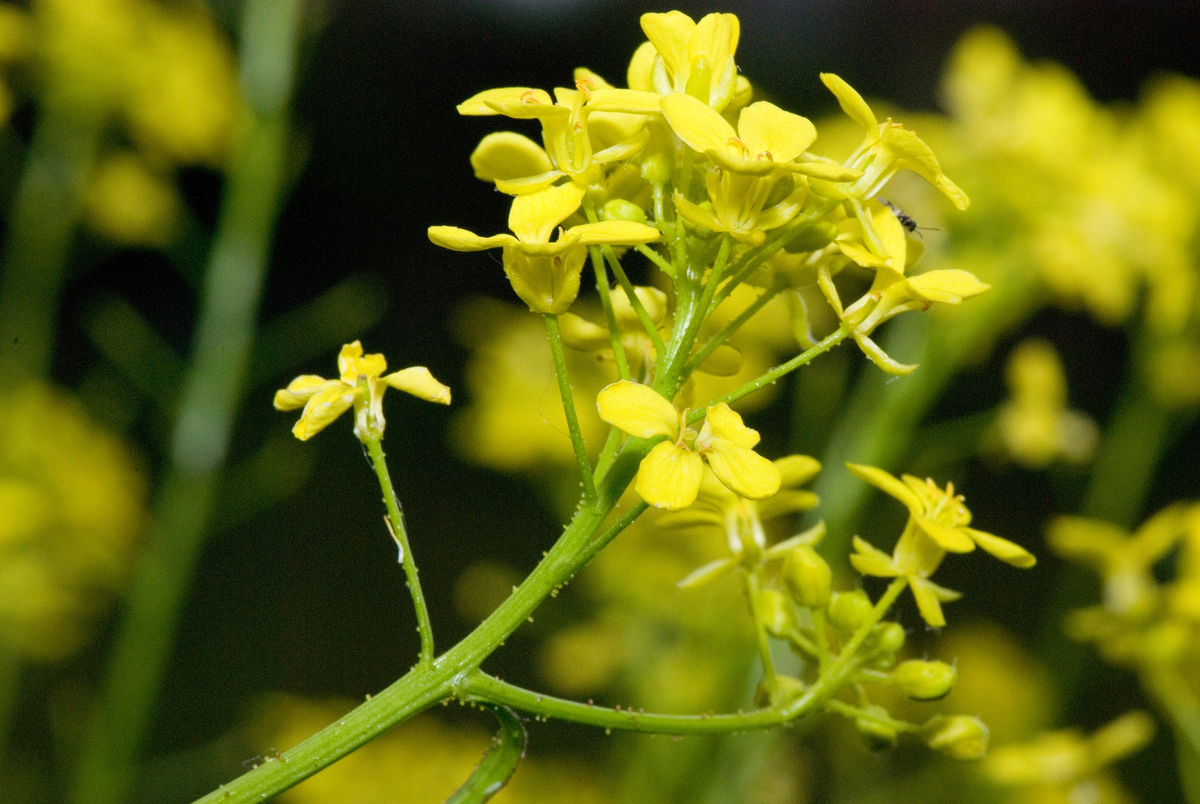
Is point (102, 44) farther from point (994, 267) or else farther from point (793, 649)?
point (793, 649)

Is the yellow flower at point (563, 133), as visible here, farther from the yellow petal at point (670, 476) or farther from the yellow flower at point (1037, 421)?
the yellow flower at point (1037, 421)

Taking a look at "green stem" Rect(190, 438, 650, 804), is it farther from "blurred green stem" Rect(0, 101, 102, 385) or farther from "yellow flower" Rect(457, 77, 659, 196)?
"blurred green stem" Rect(0, 101, 102, 385)

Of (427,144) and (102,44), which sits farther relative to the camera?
(427,144)

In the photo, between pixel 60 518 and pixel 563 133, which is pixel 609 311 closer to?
pixel 563 133

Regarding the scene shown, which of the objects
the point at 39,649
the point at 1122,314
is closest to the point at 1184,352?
the point at 1122,314

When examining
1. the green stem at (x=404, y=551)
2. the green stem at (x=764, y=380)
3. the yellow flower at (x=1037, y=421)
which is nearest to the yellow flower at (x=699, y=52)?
the green stem at (x=764, y=380)

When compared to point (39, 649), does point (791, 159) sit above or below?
above

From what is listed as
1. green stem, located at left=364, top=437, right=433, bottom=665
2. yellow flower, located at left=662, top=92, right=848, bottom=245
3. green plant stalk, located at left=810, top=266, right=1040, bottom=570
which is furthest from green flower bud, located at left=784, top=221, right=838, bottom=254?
green plant stalk, located at left=810, top=266, right=1040, bottom=570
